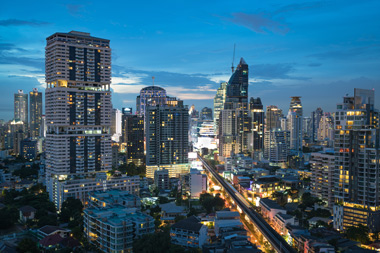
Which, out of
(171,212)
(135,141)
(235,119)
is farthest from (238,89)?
(171,212)

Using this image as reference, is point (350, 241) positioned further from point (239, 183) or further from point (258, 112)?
point (258, 112)

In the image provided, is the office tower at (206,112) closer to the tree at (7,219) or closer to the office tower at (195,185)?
the office tower at (195,185)

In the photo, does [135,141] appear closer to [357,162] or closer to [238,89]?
[357,162]

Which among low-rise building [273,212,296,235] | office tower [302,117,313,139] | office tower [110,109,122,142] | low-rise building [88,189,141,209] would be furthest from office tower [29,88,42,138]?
low-rise building [273,212,296,235]

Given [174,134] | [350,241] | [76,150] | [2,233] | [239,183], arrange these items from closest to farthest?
[350,241] < [2,233] < [76,150] < [239,183] < [174,134]

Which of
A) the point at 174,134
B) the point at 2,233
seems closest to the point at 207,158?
the point at 174,134

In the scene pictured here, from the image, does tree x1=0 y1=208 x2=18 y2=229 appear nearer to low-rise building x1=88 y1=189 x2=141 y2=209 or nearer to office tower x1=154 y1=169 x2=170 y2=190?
low-rise building x1=88 y1=189 x2=141 y2=209

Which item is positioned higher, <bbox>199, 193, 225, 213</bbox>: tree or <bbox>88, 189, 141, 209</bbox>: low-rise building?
<bbox>88, 189, 141, 209</bbox>: low-rise building

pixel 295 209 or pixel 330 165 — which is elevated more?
pixel 330 165
